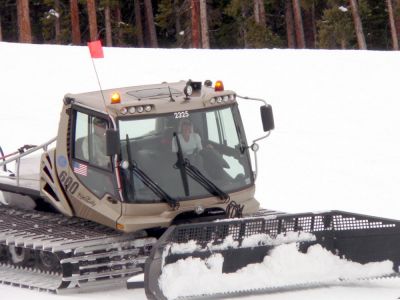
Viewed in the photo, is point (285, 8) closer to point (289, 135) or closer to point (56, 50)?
point (56, 50)

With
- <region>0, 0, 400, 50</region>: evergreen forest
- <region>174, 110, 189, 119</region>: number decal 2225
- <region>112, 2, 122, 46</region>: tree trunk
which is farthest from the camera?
<region>112, 2, 122, 46</region>: tree trunk

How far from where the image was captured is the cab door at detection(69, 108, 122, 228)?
1122 centimetres

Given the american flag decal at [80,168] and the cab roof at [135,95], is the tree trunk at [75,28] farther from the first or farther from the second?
the american flag decal at [80,168]

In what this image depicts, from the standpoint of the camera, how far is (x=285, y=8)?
59031 mm

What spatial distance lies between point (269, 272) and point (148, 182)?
151cm

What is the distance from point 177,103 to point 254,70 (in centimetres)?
1499

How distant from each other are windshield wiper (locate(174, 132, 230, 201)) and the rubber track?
76 cm

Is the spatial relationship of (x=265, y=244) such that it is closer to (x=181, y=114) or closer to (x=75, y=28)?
(x=181, y=114)

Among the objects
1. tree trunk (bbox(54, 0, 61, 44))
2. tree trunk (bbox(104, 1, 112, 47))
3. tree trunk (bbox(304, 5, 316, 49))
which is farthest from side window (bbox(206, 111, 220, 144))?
tree trunk (bbox(304, 5, 316, 49))

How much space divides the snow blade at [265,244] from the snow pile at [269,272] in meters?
0.01

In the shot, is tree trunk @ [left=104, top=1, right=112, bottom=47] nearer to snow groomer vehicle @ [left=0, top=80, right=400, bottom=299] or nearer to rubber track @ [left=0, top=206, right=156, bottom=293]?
snow groomer vehicle @ [left=0, top=80, right=400, bottom=299]

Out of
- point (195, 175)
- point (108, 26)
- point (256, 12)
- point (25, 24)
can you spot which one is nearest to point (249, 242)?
point (195, 175)

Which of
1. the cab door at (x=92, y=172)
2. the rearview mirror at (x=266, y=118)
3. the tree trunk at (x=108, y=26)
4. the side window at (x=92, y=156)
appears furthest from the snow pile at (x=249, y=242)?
the tree trunk at (x=108, y=26)

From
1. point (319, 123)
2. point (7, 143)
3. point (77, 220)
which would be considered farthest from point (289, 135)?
point (77, 220)
